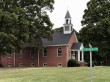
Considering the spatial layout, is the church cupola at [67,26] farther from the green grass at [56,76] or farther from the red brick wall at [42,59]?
the green grass at [56,76]

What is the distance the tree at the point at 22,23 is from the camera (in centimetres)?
4277

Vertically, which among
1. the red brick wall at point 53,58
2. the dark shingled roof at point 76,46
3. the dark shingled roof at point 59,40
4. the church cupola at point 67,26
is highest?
the church cupola at point 67,26

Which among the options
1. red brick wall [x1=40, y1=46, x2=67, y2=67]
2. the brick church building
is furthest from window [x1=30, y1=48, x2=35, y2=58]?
red brick wall [x1=40, y1=46, x2=67, y2=67]

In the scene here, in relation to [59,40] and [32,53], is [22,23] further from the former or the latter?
[32,53]

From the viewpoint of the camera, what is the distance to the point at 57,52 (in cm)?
5512

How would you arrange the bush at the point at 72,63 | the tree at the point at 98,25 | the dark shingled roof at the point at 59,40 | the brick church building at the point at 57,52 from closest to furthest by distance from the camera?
the bush at the point at 72,63 < the tree at the point at 98,25 < the brick church building at the point at 57,52 < the dark shingled roof at the point at 59,40

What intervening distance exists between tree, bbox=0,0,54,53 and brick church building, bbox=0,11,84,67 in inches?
172

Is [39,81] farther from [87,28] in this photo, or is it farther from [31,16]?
[87,28]

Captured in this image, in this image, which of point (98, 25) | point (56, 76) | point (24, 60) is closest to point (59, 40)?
point (98, 25)

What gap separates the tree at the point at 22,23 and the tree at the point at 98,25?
7.46m

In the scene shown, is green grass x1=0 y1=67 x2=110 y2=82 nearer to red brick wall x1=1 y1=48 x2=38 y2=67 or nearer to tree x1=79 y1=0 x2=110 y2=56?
tree x1=79 y1=0 x2=110 y2=56

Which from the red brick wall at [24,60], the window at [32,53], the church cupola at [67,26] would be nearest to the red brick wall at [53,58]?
the window at [32,53]

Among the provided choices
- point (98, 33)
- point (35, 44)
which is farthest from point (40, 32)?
point (98, 33)

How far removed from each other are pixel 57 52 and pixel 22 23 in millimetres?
12600
